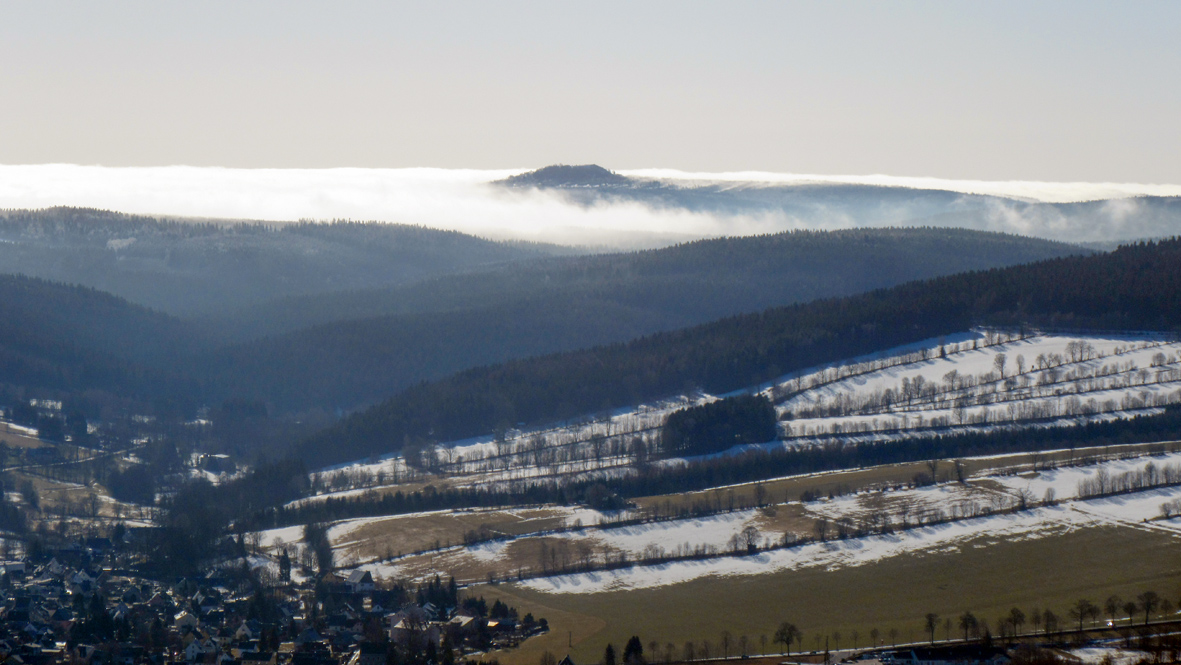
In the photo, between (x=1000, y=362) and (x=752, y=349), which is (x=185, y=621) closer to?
(x=1000, y=362)

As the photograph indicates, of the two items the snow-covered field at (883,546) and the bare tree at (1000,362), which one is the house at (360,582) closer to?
the snow-covered field at (883,546)

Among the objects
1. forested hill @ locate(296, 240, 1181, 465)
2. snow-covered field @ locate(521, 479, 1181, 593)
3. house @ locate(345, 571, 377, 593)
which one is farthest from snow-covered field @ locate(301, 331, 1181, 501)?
house @ locate(345, 571, 377, 593)

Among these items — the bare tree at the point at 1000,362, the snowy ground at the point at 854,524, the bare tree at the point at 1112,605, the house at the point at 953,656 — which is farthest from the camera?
the bare tree at the point at 1000,362

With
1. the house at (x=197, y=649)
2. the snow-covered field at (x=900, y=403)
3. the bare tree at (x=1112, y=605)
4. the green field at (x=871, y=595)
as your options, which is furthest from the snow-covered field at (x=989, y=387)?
the house at (x=197, y=649)

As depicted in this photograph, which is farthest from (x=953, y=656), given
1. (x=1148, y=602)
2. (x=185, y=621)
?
(x=185, y=621)

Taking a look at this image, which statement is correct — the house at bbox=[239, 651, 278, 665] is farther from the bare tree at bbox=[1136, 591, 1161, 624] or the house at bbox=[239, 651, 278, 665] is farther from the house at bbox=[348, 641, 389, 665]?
the bare tree at bbox=[1136, 591, 1161, 624]

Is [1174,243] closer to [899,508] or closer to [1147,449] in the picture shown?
[1147,449]
